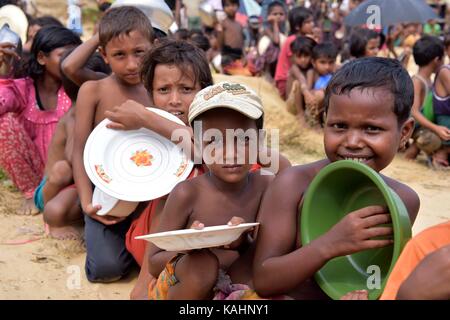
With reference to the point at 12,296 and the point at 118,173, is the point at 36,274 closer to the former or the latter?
the point at 12,296

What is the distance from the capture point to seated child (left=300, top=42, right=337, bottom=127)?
23.9ft

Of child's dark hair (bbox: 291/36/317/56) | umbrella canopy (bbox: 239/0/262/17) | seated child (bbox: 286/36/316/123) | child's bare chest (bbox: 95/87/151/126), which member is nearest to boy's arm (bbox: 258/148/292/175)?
child's bare chest (bbox: 95/87/151/126)

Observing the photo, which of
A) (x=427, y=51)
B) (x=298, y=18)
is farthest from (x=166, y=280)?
(x=298, y=18)

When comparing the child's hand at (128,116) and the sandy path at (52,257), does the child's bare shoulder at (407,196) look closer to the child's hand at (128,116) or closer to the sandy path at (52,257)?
the child's hand at (128,116)

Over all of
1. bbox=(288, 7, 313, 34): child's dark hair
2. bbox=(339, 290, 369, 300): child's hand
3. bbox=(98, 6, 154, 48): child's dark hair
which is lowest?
bbox=(288, 7, 313, 34): child's dark hair

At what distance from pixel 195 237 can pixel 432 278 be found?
0.65m

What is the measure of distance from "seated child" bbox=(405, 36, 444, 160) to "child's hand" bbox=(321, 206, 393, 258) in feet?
15.2

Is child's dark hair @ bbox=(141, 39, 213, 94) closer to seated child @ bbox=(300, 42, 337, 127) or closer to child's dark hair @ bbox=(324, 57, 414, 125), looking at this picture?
child's dark hair @ bbox=(324, 57, 414, 125)

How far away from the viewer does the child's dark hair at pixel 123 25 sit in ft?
11.0

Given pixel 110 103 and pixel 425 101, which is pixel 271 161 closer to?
pixel 110 103

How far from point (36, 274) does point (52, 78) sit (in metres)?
1.78

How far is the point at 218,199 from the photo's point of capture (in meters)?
2.38

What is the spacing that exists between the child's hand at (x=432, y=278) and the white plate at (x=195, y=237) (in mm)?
525
